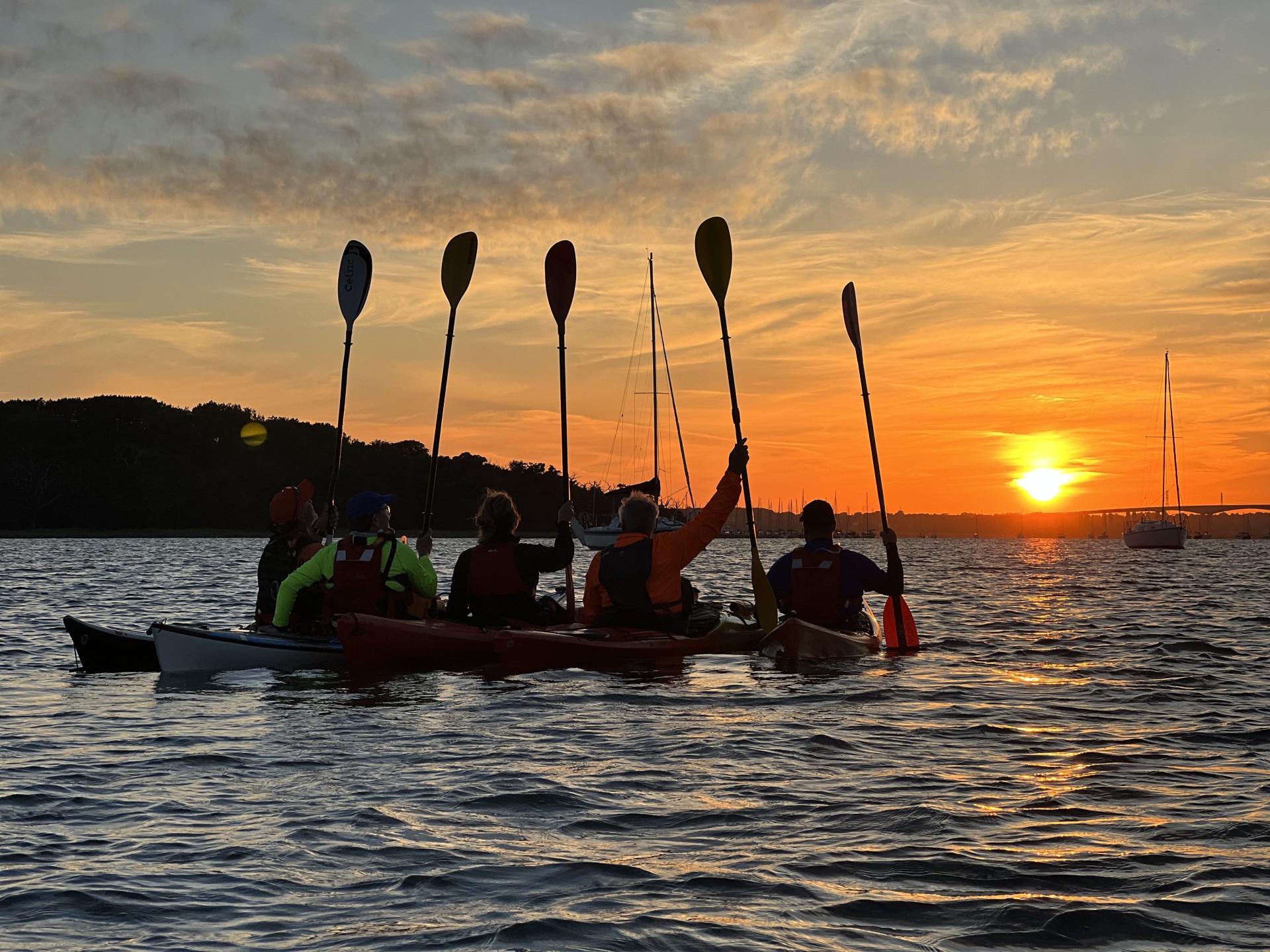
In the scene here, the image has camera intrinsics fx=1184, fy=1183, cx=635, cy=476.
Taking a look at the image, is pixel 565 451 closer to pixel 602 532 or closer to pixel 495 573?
pixel 495 573

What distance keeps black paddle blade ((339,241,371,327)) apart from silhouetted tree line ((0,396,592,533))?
67193 mm

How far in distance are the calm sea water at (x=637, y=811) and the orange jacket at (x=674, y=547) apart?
800mm

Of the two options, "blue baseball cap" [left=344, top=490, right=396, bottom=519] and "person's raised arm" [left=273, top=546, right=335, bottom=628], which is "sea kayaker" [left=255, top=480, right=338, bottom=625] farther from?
"blue baseball cap" [left=344, top=490, right=396, bottom=519]

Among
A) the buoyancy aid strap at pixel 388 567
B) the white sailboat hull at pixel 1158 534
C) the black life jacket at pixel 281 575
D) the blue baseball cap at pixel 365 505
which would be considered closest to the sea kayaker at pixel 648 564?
the buoyancy aid strap at pixel 388 567

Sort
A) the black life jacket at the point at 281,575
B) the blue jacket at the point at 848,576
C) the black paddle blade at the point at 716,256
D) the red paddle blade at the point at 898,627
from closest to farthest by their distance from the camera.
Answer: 1. the black life jacket at the point at 281,575
2. the blue jacket at the point at 848,576
3. the red paddle blade at the point at 898,627
4. the black paddle blade at the point at 716,256

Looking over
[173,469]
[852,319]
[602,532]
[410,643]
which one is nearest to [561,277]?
[852,319]

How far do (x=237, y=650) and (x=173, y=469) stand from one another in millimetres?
100018

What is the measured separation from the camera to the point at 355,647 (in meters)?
10.2

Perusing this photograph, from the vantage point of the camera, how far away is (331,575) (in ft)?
35.3

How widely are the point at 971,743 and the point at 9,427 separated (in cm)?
9965

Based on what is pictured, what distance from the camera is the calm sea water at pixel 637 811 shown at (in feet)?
13.1

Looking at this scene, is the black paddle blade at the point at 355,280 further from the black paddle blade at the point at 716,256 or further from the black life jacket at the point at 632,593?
the black life jacket at the point at 632,593

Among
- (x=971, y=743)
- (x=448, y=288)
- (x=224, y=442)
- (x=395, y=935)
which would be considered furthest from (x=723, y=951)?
(x=224, y=442)

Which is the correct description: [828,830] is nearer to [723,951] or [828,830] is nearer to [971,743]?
[723,951]
